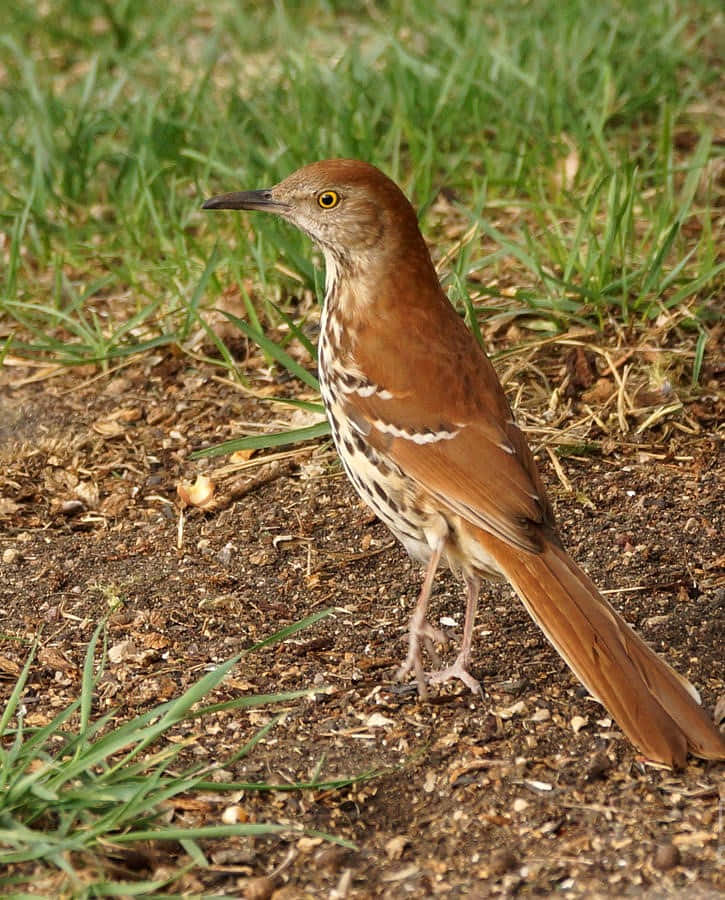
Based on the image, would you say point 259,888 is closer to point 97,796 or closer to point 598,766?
point 97,796

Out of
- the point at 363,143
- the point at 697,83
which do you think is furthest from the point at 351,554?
the point at 697,83

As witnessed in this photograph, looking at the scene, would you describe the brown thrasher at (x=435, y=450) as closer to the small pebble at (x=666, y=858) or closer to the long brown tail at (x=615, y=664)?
the long brown tail at (x=615, y=664)

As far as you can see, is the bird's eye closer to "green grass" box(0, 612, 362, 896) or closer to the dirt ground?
the dirt ground

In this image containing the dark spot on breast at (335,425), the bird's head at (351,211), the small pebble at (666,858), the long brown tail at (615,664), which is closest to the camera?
the small pebble at (666,858)

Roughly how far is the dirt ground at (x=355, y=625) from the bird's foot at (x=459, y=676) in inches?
1.0

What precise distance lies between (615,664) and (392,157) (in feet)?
10.5

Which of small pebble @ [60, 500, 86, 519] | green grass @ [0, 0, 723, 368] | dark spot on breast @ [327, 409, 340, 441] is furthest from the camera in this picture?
green grass @ [0, 0, 723, 368]

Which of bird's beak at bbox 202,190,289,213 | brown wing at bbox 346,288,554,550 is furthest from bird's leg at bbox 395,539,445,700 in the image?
bird's beak at bbox 202,190,289,213

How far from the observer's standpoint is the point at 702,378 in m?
4.89

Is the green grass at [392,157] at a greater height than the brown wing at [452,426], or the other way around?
the brown wing at [452,426]

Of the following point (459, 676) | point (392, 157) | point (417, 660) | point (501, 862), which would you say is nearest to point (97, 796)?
point (501, 862)

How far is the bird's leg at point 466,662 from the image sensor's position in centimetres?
367

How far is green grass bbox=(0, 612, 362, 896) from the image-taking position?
111 inches

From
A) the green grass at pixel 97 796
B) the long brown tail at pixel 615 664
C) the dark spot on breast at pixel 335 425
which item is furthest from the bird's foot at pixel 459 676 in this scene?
the dark spot on breast at pixel 335 425
